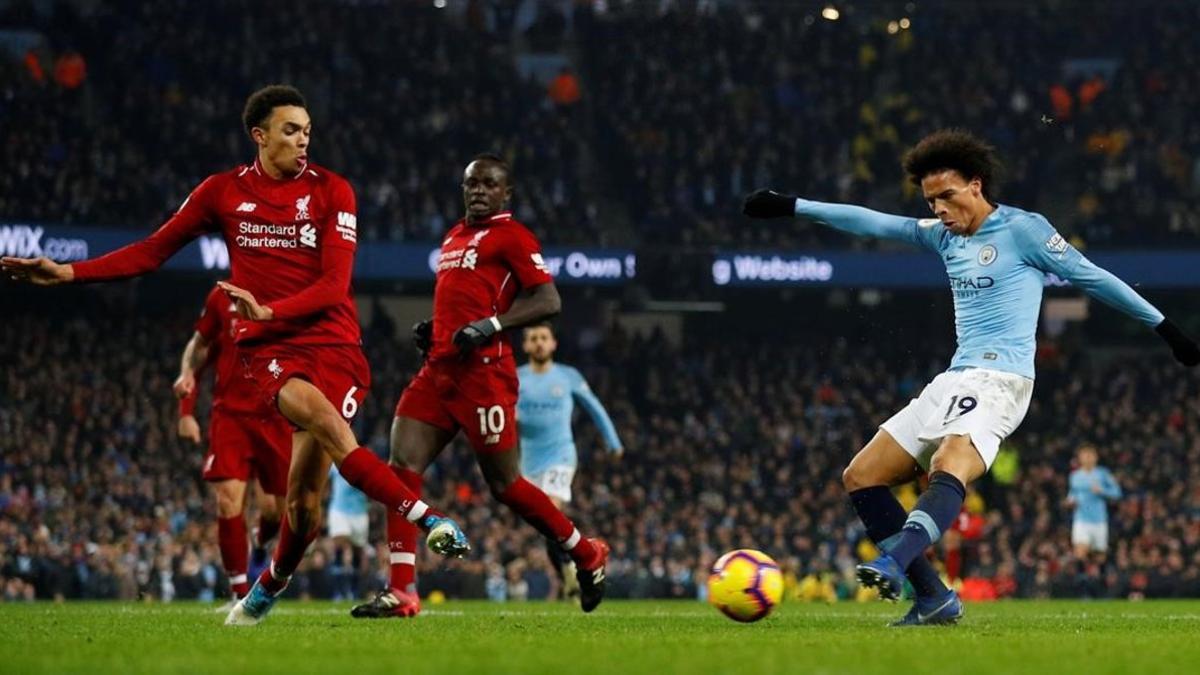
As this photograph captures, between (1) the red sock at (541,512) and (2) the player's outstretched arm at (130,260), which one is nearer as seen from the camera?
(2) the player's outstretched arm at (130,260)

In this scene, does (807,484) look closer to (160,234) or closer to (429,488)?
(429,488)

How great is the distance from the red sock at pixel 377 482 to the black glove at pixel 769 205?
7.18 ft

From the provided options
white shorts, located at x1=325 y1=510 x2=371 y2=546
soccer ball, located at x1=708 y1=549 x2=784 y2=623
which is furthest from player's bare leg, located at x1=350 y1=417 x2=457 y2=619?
white shorts, located at x1=325 y1=510 x2=371 y2=546

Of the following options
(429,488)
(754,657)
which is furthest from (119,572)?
(754,657)

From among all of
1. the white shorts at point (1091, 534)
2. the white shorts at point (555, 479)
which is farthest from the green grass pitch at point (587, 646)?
the white shorts at point (1091, 534)

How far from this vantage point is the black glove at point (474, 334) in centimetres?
942

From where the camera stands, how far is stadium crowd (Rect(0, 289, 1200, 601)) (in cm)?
2281

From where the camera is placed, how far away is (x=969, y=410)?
8352mm

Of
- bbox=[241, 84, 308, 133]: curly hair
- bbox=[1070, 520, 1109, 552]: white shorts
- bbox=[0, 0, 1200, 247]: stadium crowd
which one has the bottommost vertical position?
bbox=[1070, 520, 1109, 552]: white shorts

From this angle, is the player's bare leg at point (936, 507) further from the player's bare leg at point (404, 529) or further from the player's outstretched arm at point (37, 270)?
the player's outstretched arm at point (37, 270)

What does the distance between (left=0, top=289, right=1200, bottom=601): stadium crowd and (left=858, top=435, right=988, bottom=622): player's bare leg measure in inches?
448

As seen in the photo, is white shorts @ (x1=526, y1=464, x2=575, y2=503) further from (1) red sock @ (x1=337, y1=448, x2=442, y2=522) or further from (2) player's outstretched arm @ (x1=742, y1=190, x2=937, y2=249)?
(1) red sock @ (x1=337, y1=448, x2=442, y2=522)

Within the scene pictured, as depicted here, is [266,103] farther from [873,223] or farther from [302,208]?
[873,223]

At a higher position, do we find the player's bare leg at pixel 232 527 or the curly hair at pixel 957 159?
the curly hair at pixel 957 159
